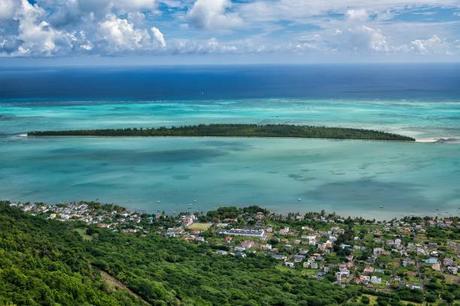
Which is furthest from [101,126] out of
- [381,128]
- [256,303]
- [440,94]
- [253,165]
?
[440,94]

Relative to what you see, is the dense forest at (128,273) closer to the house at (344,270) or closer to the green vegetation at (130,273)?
the green vegetation at (130,273)

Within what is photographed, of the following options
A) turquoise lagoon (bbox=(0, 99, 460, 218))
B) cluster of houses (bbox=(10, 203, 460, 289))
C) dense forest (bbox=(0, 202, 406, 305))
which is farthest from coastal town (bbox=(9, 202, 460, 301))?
turquoise lagoon (bbox=(0, 99, 460, 218))

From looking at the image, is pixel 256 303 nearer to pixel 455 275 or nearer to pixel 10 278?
pixel 10 278

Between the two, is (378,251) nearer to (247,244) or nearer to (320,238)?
(320,238)

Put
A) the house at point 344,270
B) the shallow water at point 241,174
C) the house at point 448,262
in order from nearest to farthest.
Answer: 1. the house at point 344,270
2. the house at point 448,262
3. the shallow water at point 241,174

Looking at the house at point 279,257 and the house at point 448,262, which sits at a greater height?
the house at point 448,262

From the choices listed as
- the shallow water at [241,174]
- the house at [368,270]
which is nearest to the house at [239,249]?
the house at [368,270]
